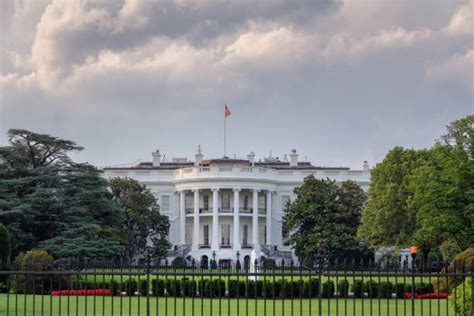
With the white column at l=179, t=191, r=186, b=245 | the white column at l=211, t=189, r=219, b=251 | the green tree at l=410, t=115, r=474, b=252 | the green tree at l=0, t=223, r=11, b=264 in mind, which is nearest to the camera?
the green tree at l=0, t=223, r=11, b=264

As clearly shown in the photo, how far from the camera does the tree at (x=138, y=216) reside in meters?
74.3

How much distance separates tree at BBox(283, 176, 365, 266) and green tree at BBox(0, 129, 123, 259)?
49.6 feet

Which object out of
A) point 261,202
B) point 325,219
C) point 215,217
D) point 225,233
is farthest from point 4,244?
point 261,202

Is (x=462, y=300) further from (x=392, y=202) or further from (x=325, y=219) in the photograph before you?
(x=325, y=219)

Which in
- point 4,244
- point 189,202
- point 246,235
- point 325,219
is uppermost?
point 189,202

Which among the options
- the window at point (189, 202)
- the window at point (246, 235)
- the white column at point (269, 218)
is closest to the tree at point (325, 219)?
the white column at point (269, 218)

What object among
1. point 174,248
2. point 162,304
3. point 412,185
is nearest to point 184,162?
point 174,248

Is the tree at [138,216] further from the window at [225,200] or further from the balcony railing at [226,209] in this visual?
the window at [225,200]

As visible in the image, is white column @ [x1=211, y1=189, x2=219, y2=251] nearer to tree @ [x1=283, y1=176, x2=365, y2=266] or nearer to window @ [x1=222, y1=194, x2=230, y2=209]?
window @ [x1=222, y1=194, x2=230, y2=209]

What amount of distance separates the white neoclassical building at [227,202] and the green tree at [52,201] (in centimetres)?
2294

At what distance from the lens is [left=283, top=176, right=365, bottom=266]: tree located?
68688 millimetres

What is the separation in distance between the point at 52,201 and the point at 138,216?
1976 cm

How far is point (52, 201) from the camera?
55.0 meters

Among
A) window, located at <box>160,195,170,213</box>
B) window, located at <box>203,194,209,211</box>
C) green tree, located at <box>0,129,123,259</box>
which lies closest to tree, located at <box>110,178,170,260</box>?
window, located at <box>203,194,209,211</box>
